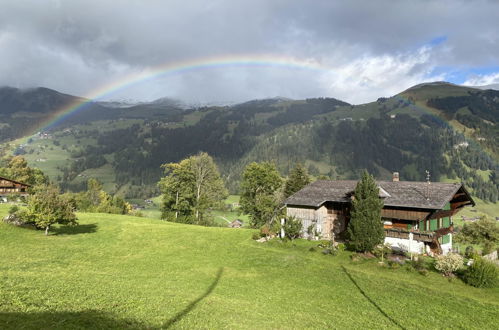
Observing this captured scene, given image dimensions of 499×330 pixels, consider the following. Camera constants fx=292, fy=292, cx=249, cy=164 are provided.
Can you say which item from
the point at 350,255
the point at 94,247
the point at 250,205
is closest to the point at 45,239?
the point at 94,247

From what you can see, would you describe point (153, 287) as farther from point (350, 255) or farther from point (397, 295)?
point (350, 255)

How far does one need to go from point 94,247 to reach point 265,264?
750 inches

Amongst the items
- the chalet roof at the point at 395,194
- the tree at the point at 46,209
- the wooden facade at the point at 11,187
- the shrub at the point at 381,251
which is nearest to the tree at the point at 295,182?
the chalet roof at the point at 395,194

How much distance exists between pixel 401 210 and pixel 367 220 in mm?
8185

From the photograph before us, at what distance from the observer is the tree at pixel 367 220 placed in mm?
32156

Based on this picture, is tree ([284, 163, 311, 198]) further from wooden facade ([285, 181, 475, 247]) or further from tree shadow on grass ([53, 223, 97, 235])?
tree shadow on grass ([53, 223, 97, 235])

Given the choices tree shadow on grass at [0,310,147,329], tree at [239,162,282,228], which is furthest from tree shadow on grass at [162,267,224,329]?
tree at [239,162,282,228]

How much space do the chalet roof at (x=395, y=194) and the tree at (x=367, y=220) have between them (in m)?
6.09

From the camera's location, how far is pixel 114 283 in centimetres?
1989

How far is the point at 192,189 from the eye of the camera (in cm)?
7031

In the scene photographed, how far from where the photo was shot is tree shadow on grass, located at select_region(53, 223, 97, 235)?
127 feet

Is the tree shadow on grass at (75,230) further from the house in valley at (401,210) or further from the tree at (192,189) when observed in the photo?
the house in valley at (401,210)

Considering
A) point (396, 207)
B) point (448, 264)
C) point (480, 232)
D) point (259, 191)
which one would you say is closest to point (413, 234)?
point (396, 207)

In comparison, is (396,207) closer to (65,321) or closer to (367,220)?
(367,220)
